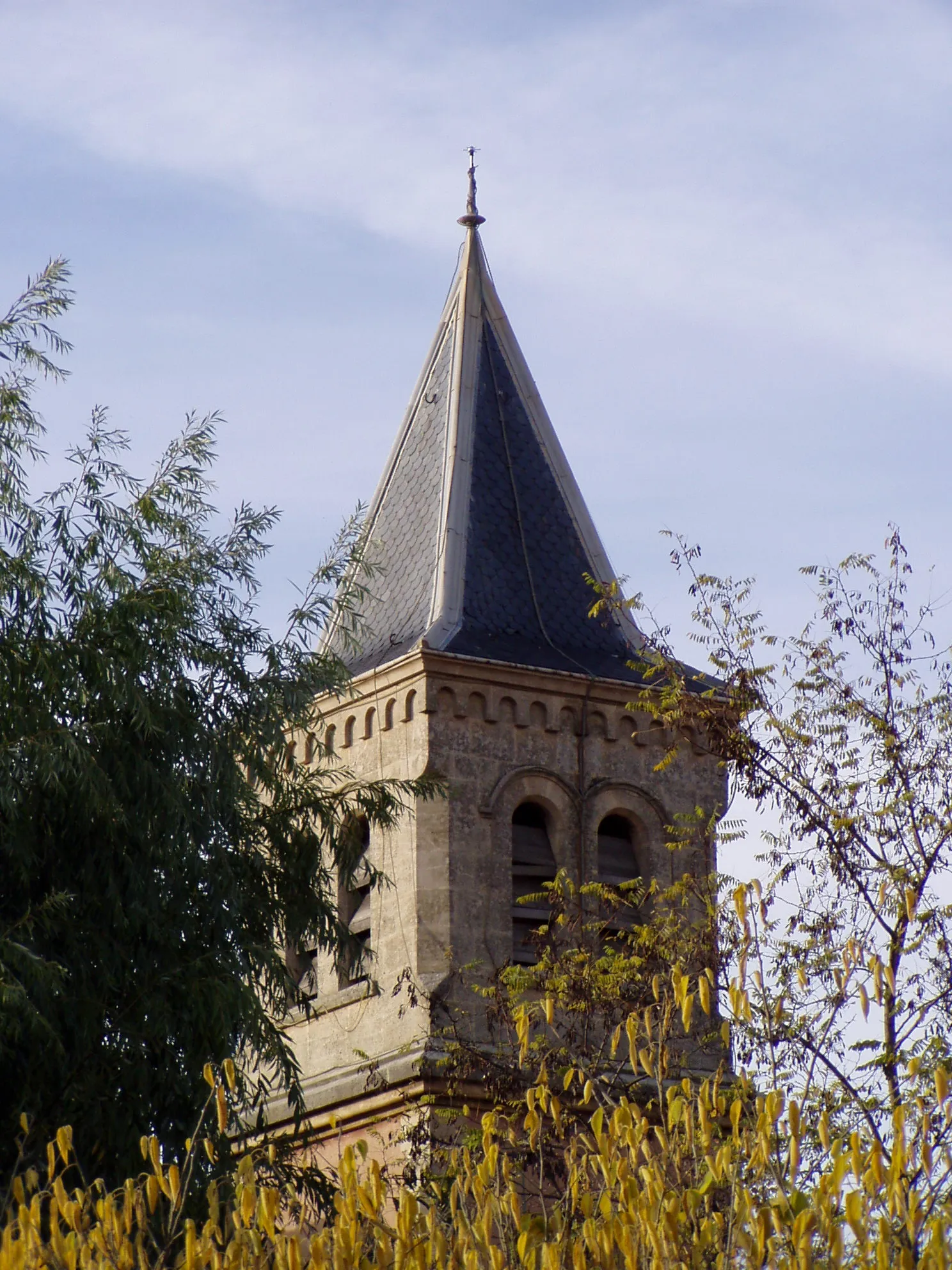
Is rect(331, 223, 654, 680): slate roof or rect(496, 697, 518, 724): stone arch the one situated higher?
rect(331, 223, 654, 680): slate roof

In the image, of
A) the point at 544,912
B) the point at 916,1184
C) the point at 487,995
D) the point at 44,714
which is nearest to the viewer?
the point at 916,1184

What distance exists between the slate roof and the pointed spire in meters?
0.02

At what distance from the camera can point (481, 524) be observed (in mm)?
26438

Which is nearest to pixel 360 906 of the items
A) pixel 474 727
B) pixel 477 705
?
pixel 474 727

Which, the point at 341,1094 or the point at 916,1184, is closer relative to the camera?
the point at 916,1184

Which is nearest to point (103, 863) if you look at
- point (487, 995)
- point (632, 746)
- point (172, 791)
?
point (172, 791)

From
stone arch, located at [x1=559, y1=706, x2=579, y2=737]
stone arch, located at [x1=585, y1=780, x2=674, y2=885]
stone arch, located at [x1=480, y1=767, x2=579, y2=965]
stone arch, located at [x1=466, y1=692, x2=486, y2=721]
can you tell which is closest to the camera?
stone arch, located at [x1=480, y1=767, x2=579, y2=965]

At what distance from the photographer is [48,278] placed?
17.6 metres

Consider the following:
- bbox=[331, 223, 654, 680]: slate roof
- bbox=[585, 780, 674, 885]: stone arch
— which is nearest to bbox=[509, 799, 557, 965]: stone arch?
bbox=[585, 780, 674, 885]: stone arch

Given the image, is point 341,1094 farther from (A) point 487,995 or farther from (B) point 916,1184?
(B) point 916,1184

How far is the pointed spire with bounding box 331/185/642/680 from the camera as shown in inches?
1005

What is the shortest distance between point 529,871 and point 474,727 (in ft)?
5.51

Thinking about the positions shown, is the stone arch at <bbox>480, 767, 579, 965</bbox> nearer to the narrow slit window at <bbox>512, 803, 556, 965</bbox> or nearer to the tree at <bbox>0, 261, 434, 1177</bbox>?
the narrow slit window at <bbox>512, 803, 556, 965</bbox>

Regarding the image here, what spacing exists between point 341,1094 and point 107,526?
8.26 meters
